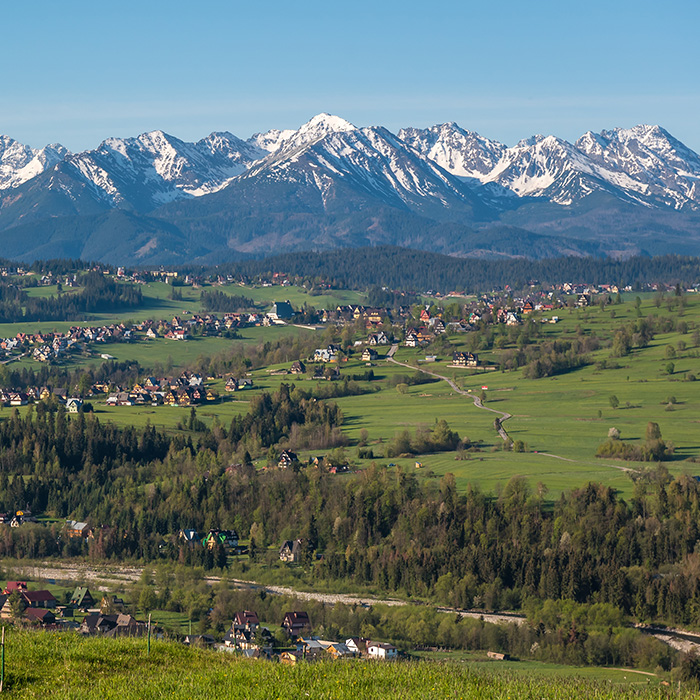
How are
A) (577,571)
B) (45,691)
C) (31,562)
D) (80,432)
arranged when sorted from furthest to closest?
(80,432), (31,562), (577,571), (45,691)

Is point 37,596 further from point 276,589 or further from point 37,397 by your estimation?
point 37,397

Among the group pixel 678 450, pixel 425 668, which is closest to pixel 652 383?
pixel 678 450

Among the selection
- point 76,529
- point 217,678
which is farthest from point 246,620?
point 217,678

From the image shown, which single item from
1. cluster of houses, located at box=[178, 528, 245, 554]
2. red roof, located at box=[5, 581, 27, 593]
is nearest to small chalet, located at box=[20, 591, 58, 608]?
red roof, located at box=[5, 581, 27, 593]

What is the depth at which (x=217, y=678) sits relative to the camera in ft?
85.0

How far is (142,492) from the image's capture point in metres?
110

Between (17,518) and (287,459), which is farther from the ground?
(287,459)

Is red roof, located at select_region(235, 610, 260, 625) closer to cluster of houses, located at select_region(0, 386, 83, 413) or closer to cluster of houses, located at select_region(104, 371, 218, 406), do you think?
cluster of houses, located at select_region(0, 386, 83, 413)

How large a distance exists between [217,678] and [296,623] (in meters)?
43.4

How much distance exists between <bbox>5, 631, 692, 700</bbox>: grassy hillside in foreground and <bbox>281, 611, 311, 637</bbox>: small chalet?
126 ft

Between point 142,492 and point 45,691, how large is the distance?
284 ft

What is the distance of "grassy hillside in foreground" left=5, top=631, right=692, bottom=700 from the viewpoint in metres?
24.6

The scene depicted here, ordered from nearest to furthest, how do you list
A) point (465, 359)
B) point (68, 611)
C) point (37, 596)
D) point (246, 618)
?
1. point (246, 618)
2. point (68, 611)
3. point (37, 596)
4. point (465, 359)

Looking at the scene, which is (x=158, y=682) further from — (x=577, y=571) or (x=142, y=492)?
(x=142, y=492)
